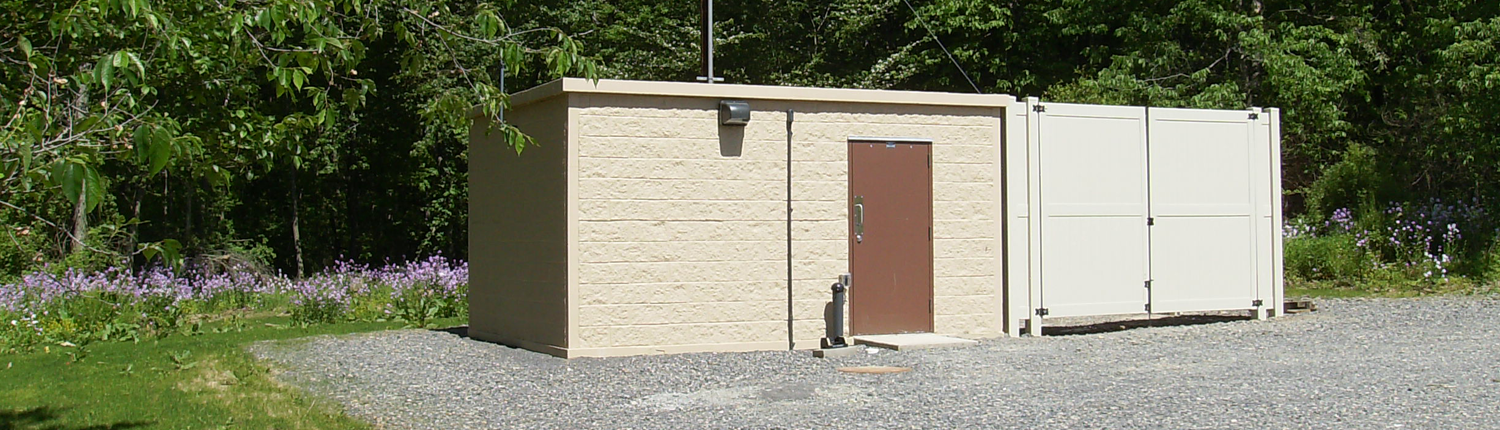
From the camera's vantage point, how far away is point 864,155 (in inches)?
435

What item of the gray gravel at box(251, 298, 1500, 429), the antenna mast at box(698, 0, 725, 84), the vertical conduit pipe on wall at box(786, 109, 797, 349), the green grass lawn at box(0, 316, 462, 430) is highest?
the antenna mast at box(698, 0, 725, 84)

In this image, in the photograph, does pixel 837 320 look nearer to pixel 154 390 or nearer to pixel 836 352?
pixel 836 352

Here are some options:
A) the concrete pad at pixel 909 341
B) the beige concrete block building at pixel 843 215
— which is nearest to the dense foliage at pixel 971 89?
the beige concrete block building at pixel 843 215

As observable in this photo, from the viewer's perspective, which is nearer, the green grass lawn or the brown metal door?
the green grass lawn

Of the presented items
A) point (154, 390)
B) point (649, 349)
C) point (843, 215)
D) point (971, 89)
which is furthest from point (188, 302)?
point (971, 89)

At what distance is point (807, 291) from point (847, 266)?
418 millimetres

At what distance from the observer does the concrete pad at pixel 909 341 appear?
410 inches

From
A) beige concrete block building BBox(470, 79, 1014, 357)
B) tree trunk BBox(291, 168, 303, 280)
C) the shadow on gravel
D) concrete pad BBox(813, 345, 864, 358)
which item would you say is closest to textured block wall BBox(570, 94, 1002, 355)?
beige concrete block building BBox(470, 79, 1014, 357)

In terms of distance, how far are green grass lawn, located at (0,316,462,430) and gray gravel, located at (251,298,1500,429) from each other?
1.09 ft

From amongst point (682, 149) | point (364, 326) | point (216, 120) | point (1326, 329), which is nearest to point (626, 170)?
point (682, 149)

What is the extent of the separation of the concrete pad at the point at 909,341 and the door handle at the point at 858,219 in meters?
0.85

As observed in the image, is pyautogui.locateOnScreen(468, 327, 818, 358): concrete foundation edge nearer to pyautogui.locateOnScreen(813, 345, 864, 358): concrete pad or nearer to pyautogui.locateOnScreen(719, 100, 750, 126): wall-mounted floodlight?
pyautogui.locateOnScreen(813, 345, 864, 358): concrete pad

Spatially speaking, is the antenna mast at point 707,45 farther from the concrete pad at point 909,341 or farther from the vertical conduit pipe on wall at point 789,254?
the concrete pad at point 909,341

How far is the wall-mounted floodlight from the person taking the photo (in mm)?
10430
